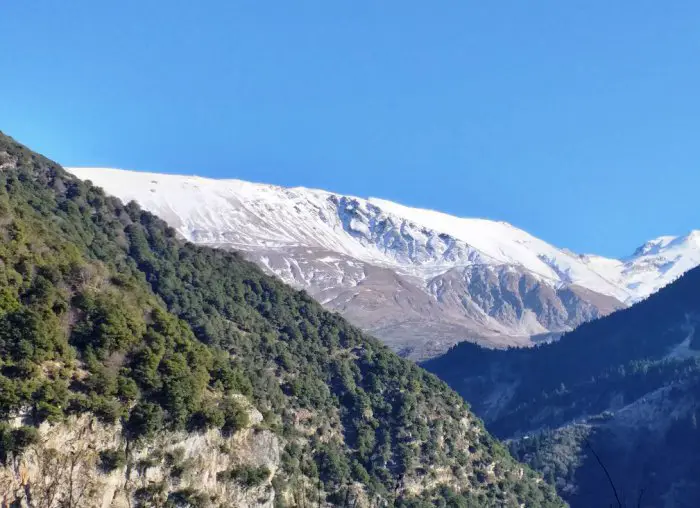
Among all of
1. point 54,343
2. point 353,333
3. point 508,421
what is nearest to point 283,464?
point 54,343

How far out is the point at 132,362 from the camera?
51.2 metres

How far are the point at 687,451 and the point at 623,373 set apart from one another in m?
49.2

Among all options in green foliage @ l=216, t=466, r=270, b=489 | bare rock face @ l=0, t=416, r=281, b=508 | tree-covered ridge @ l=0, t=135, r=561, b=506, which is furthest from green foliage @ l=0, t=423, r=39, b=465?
green foliage @ l=216, t=466, r=270, b=489

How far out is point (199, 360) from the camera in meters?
56.2

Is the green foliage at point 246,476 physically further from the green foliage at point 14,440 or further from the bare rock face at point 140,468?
the green foliage at point 14,440

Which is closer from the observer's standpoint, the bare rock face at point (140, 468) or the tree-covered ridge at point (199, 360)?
the bare rock face at point (140, 468)

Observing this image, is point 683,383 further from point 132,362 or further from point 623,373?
point 132,362

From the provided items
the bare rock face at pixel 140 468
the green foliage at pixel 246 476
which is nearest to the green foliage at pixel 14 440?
the bare rock face at pixel 140 468

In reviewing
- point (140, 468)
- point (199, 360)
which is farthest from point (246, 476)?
point (199, 360)

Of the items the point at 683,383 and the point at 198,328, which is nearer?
the point at 198,328

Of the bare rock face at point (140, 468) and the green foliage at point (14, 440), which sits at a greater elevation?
the green foliage at point (14, 440)

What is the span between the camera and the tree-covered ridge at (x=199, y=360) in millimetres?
47719

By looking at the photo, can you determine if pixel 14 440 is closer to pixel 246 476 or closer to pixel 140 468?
pixel 140 468

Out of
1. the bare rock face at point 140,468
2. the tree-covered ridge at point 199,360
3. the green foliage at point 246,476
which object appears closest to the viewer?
the bare rock face at point 140,468
